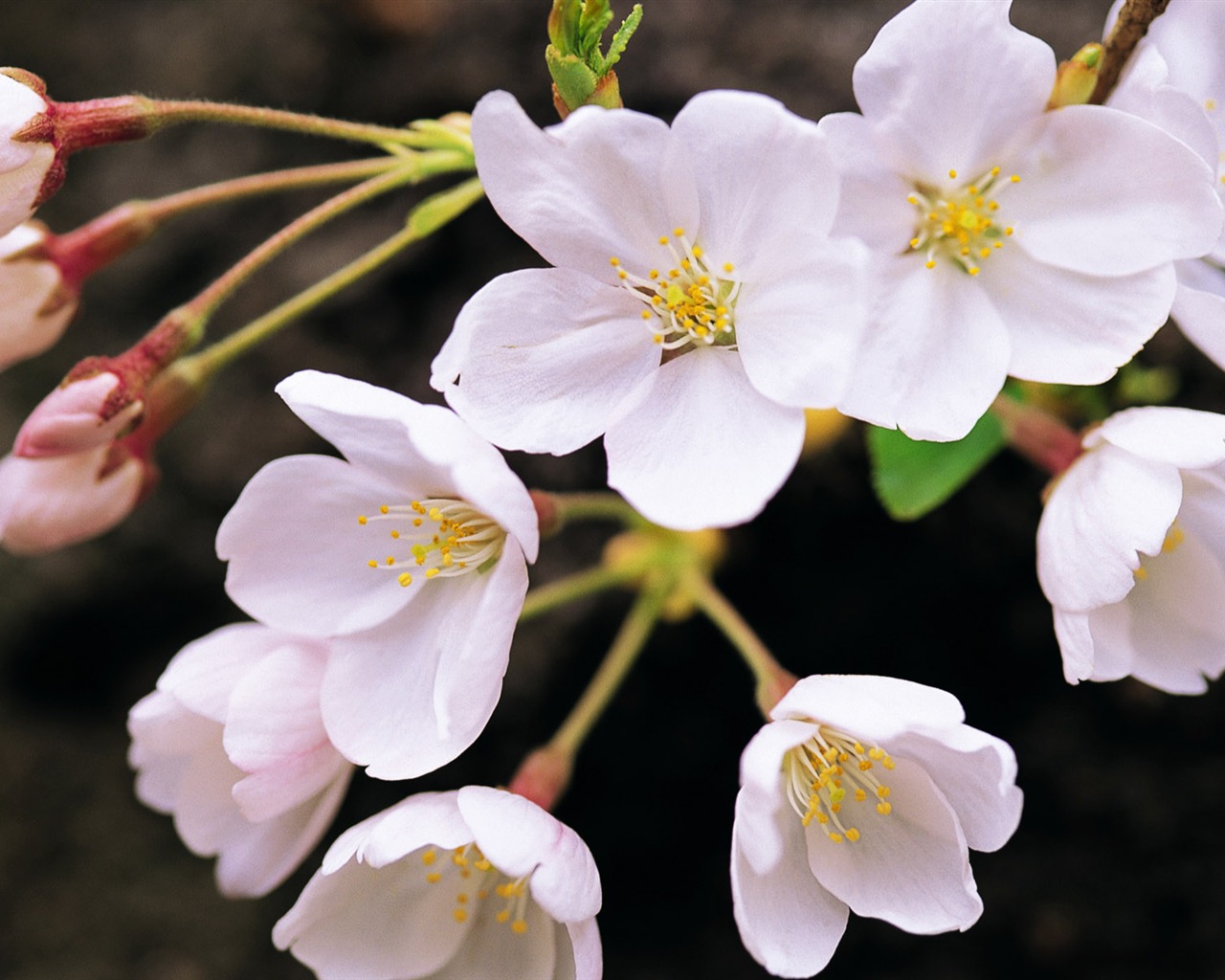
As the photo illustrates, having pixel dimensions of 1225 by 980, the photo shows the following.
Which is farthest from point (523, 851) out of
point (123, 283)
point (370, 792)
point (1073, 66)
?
point (123, 283)

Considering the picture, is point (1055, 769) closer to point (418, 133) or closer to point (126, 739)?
point (418, 133)

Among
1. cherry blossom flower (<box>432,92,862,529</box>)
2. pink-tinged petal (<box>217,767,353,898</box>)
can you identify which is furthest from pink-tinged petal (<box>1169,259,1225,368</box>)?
pink-tinged petal (<box>217,767,353,898</box>)

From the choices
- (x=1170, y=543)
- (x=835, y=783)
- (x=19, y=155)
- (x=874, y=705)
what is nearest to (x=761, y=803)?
(x=874, y=705)

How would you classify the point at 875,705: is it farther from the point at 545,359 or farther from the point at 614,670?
the point at 614,670

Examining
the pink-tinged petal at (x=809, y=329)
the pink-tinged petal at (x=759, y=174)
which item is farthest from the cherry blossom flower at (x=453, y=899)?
the pink-tinged petal at (x=759, y=174)

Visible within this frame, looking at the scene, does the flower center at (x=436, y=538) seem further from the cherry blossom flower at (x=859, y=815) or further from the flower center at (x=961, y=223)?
the flower center at (x=961, y=223)

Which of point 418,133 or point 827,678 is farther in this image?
point 418,133
